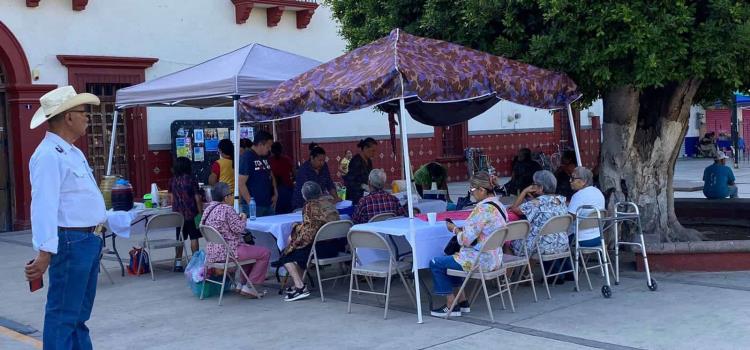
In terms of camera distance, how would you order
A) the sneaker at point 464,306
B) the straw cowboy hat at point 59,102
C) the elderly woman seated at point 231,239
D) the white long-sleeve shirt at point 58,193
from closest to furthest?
the white long-sleeve shirt at point 58,193 < the straw cowboy hat at point 59,102 < the sneaker at point 464,306 < the elderly woman seated at point 231,239

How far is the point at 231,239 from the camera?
820 centimetres

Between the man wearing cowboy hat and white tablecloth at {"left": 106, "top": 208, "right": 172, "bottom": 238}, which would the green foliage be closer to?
white tablecloth at {"left": 106, "top": 208, "right": 172, "bottom": 238}

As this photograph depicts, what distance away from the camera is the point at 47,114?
5121 mm

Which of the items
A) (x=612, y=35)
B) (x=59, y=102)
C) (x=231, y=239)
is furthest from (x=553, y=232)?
(x=59, y=102)

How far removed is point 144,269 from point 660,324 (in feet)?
20.4

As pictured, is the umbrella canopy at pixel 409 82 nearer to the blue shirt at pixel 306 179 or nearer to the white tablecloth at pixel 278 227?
the white tablecloth at pixel 278 227

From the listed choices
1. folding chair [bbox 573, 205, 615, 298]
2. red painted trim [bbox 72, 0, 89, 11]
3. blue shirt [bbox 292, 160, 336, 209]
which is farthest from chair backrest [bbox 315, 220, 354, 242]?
red painted trim [bbox 72, 0, 89, 11]

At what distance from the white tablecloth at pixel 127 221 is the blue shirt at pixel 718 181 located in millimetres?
7893

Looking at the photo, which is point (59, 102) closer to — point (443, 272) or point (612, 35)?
point (443, 272)

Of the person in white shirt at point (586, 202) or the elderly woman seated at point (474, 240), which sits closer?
the elderly woman seated at point (474, 240)

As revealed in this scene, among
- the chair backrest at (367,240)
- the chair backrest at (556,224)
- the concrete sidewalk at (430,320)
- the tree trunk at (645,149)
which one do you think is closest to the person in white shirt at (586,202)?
the chair backrest at (556,224)

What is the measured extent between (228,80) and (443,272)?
3.76 m

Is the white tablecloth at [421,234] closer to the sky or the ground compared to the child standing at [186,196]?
closer to the ground

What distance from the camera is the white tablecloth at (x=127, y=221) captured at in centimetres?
991
